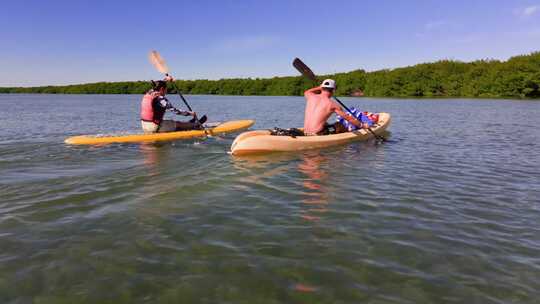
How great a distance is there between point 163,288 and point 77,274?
0.88 metres

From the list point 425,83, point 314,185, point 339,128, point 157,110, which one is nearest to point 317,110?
point 339,128

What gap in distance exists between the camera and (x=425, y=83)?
6481 centimetres

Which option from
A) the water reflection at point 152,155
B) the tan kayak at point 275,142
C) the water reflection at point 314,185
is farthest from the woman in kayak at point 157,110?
the water reflection at point 314,185

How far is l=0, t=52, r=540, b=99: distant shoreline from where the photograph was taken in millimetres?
51219

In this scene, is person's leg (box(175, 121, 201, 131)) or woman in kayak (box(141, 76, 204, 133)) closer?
woman in kayak (box(141, 76, 204, 133))

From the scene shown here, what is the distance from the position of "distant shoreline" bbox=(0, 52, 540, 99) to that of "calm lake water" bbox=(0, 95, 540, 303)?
2074 inches

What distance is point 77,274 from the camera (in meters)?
3.40

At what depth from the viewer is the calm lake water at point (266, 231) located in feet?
10.6

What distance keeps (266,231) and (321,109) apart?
20.0 feet

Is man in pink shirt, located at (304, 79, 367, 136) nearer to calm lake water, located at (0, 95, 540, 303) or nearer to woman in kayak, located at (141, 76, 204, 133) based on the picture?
calm lake water, located at (0, 95, 540, 303)

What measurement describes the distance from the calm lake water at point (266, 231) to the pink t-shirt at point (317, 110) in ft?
6.31

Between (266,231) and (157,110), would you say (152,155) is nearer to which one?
(157,110)

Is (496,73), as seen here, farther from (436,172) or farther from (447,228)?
(447,228)

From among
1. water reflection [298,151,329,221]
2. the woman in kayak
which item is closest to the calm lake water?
water reflection [298,151,329,221]
